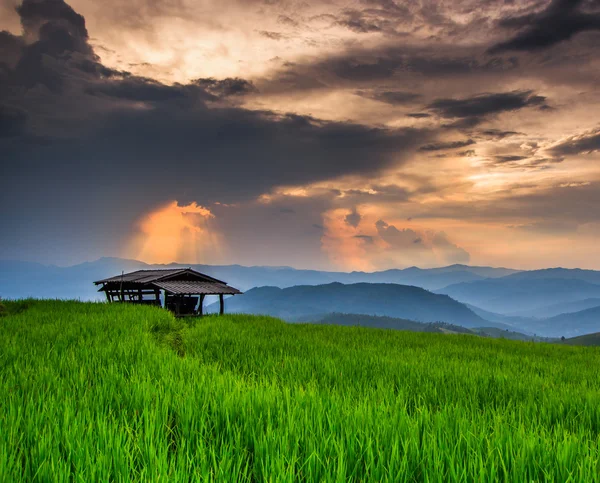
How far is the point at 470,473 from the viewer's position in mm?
2666

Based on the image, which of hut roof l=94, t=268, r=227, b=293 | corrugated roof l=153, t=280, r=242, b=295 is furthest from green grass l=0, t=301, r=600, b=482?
hut roof l=94, t=268, r=227, b=293

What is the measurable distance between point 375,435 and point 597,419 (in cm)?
432

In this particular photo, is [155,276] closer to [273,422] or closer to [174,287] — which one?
[174,287]

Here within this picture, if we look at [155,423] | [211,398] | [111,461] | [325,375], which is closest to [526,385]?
[325,375]

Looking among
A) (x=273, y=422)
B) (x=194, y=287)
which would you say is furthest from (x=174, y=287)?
(x=273, y=422)

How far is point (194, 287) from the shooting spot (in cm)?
2764

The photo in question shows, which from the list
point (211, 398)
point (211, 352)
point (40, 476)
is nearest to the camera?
point (40, 476)

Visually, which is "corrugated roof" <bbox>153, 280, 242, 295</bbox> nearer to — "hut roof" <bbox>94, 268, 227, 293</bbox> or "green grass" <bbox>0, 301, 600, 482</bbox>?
"hut roof" <bbox>94, 268, 227, 293</bbox>

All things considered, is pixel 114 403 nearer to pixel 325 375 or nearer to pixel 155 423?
pixel 155 423

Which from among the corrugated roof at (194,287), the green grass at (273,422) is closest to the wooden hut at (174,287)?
the corrugated roof at (194,287)

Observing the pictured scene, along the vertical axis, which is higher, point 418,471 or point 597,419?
point 418,471

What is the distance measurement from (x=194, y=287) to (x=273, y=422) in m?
25.2

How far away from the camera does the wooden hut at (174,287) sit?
2692 centimetres

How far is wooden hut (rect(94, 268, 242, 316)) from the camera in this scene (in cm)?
2692
